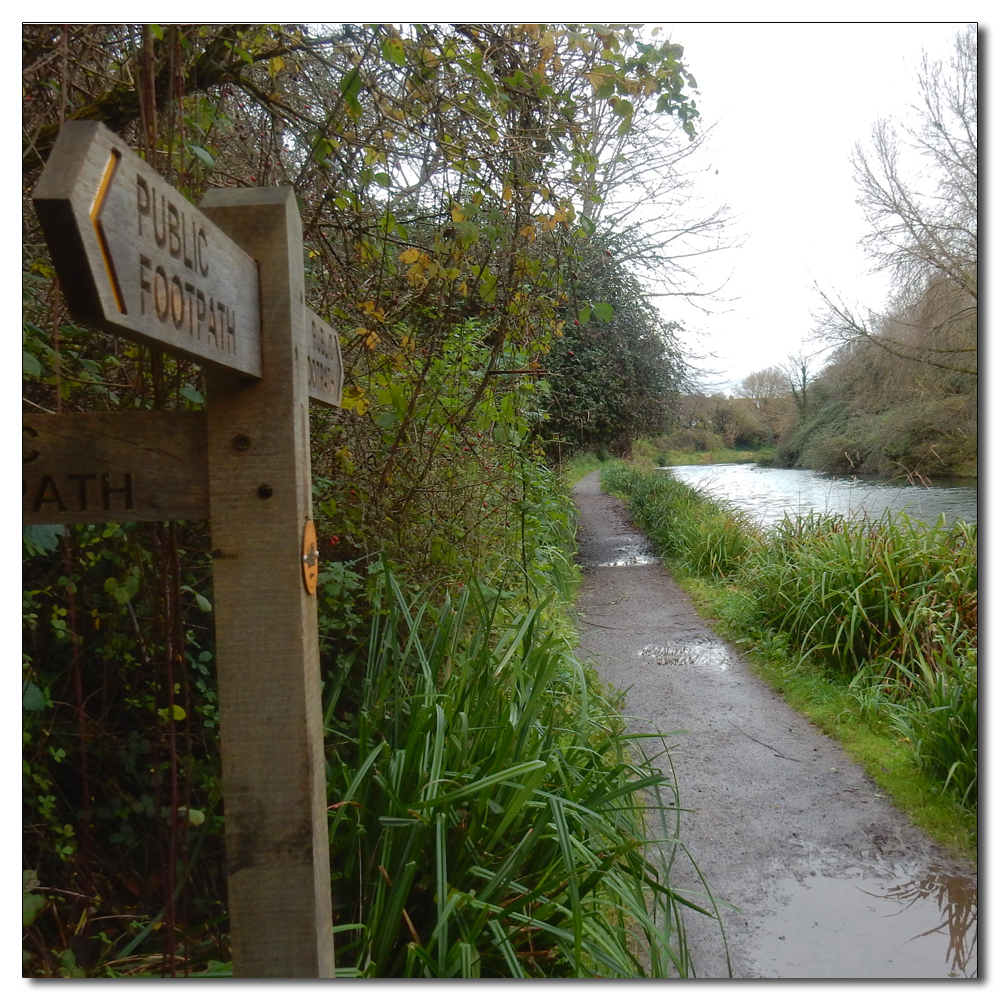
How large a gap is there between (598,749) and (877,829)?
1.21 m

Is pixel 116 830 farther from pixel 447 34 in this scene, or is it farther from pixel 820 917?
pixel 447 34

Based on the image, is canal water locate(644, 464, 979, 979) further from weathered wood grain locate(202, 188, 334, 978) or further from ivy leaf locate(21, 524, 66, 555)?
ivy leaf locate(21, 524, 66, 555)

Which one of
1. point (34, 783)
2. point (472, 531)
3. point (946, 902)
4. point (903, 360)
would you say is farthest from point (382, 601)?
point (903, 360)

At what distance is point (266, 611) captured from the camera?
2.96ft

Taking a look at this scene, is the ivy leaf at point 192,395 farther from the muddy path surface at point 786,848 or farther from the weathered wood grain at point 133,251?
the muddy path surface at point 786,848

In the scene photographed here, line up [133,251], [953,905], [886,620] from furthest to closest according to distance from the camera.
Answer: [886,620], [953,905], [133,251]

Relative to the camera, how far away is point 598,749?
1.88 m

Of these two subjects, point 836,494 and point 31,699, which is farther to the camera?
point 836,494

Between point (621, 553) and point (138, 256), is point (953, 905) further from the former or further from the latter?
point (621, 553)

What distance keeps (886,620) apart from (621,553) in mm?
3874

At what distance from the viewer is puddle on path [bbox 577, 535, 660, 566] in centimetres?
700

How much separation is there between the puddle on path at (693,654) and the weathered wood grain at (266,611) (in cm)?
346

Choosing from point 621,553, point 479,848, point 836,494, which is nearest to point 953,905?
point 479,848

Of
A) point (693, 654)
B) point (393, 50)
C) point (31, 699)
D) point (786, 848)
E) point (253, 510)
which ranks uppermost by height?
point (393, 50)
